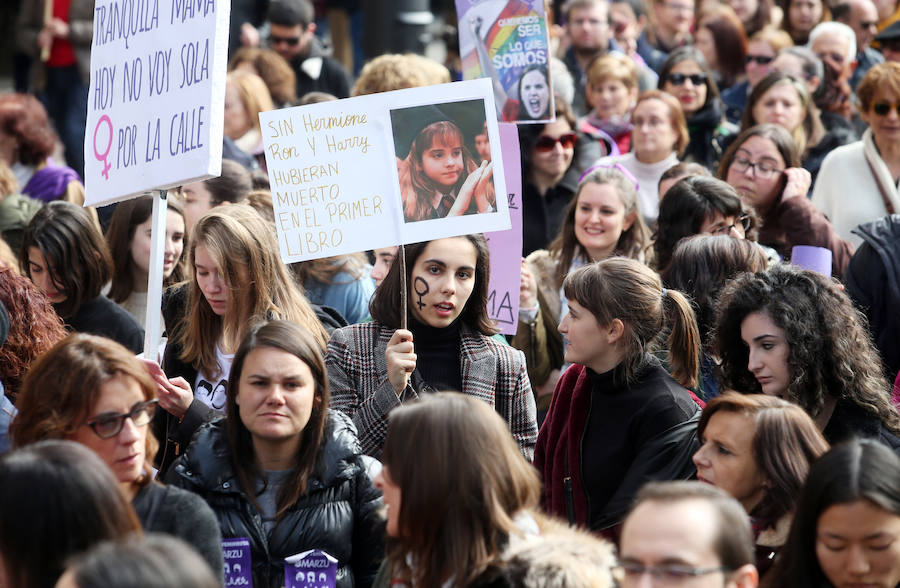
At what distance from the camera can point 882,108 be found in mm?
7332

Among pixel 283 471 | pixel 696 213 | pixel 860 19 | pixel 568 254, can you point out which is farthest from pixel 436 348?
pixel 860 19

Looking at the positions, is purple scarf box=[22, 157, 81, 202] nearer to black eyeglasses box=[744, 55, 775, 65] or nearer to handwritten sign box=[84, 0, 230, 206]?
handwritten sign box=[84, 0, 230, 206]

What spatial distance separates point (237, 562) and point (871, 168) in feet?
15.9

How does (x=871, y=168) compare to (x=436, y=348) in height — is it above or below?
above

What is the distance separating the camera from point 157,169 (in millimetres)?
4922

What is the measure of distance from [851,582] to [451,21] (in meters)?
13.4

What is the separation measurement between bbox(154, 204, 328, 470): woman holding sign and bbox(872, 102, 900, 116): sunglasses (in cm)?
377

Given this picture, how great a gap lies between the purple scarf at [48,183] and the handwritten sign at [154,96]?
3.04m

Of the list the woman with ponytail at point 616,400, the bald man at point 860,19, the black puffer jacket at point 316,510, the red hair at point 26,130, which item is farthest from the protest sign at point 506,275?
the bald man at point 860,19

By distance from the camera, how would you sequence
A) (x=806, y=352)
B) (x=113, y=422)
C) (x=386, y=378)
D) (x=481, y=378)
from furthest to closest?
(x=481, y=378) < (x=386, y=378) < (x=806, y=352) < (x=113, y=422)

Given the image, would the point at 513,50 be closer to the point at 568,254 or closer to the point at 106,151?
the point at 568,254

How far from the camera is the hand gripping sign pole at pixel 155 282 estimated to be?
15.6ft

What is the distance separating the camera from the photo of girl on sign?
5.09m

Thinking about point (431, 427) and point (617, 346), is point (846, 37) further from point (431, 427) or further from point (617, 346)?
point (431, 427)
